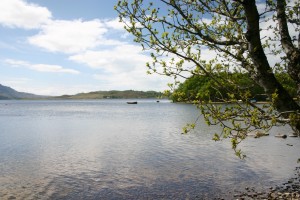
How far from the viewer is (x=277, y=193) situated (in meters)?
19.5

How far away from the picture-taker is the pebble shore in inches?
724

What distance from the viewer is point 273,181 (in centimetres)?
2267

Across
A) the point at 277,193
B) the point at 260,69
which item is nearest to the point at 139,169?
the point at 277,193

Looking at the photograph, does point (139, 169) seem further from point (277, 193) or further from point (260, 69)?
point (260, 69)

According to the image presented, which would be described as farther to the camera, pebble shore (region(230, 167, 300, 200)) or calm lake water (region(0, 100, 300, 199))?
calm lake water (region(0, 100, 300, 199))

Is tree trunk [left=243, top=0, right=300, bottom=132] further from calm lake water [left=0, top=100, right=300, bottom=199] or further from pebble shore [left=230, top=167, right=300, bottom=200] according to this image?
calm lake water [left=0, top=100, right=300, bottom=199]

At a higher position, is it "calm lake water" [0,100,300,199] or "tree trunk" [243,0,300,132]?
"tree trunk" [243,0,300,132]

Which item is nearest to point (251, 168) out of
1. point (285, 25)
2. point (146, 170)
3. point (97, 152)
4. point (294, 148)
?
point (146, 170)

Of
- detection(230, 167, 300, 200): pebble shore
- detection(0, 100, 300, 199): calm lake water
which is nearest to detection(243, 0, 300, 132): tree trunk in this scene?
detection(230, 167, 300, 200): pebble shore

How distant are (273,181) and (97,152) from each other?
1975 centimetres

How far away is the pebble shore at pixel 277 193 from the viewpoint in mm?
18388

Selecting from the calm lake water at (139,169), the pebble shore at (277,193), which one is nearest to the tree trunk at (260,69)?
the pebble shore at (277,193)

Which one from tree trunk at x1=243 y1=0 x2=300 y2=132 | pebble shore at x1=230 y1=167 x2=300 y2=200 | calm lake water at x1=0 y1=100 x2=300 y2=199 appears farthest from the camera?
calm lake water at x1=0 y1=100 x2=300 y2=199

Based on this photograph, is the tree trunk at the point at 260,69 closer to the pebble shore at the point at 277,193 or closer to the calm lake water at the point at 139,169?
the pebble shore at the point at 277,193
